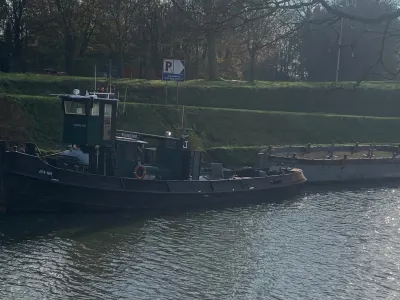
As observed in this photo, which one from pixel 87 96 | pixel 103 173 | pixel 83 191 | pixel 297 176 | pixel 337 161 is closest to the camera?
pixel 83 191

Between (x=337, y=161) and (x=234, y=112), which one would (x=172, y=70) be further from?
(x=337, y=161)

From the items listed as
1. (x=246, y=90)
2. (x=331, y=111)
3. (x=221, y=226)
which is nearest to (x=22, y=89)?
(x=246, y=90)

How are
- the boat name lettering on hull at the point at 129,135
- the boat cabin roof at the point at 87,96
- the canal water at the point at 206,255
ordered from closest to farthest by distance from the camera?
the canal water at the point at 206,255, the boat cabin roof at the point at 87,96, the boat name lettering on hull at the point at 129,135

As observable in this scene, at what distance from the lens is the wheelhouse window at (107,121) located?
2119 cm

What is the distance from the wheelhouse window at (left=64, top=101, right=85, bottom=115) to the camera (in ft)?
68.6

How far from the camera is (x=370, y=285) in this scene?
47.3 ft

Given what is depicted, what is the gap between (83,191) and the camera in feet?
66.7

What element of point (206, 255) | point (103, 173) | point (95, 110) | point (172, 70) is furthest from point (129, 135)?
point (172, 70)

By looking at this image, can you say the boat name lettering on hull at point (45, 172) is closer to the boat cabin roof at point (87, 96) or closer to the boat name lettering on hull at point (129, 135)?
the boat cabin roof at point (87, 96)

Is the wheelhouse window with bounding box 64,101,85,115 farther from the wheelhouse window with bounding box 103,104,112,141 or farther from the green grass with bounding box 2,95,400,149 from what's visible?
the green grass with bounding box 2,95,400,149

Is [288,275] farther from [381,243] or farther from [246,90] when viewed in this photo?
[246,90]

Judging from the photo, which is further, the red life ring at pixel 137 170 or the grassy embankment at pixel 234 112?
the grassy embankment at pixel 234 112

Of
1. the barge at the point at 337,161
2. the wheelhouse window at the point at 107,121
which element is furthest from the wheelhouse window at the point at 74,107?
the barge at the point at 337,161

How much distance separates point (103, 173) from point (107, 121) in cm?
165
